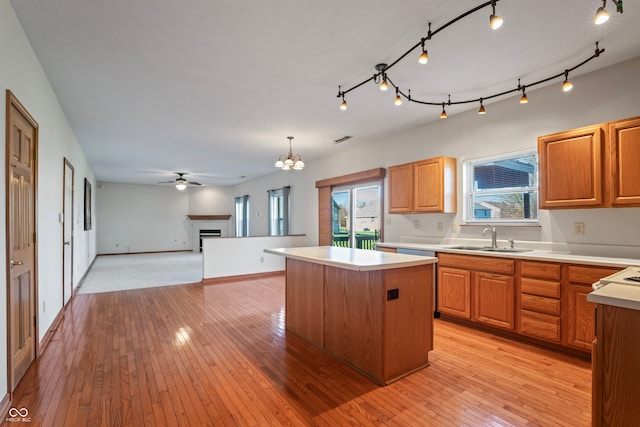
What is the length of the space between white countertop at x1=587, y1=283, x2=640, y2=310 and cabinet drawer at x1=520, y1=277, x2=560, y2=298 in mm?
1417

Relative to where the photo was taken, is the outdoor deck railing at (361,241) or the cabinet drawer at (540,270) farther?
the outdoor deck railing at (361,241)

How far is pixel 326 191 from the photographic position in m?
6.68

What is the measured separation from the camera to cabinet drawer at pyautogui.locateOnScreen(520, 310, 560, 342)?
280cm

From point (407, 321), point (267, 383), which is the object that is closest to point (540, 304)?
point (407, 321)

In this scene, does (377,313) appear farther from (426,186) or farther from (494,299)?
(426,186)

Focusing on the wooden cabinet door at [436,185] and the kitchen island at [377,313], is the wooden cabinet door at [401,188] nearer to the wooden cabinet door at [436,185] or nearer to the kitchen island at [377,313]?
the wooden cabinet door at [436,185]

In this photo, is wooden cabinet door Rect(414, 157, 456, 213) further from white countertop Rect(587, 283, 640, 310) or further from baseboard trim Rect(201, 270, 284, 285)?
baseboard trim Rect(201, 270, 284, 285)

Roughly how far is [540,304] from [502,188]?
1.50m

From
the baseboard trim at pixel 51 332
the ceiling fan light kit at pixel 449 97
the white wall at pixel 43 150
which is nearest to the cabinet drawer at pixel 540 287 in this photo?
the ceiling fan light kit at pixel 449 97

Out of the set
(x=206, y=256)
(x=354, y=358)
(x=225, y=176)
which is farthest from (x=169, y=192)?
(x=354, y=358)

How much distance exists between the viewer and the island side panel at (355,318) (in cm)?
232

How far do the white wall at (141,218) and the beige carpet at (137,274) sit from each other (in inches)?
74.6

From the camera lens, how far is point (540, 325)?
289 cm

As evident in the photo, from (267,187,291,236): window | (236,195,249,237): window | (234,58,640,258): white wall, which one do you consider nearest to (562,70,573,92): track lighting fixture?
(234,58,640,258): white wall
